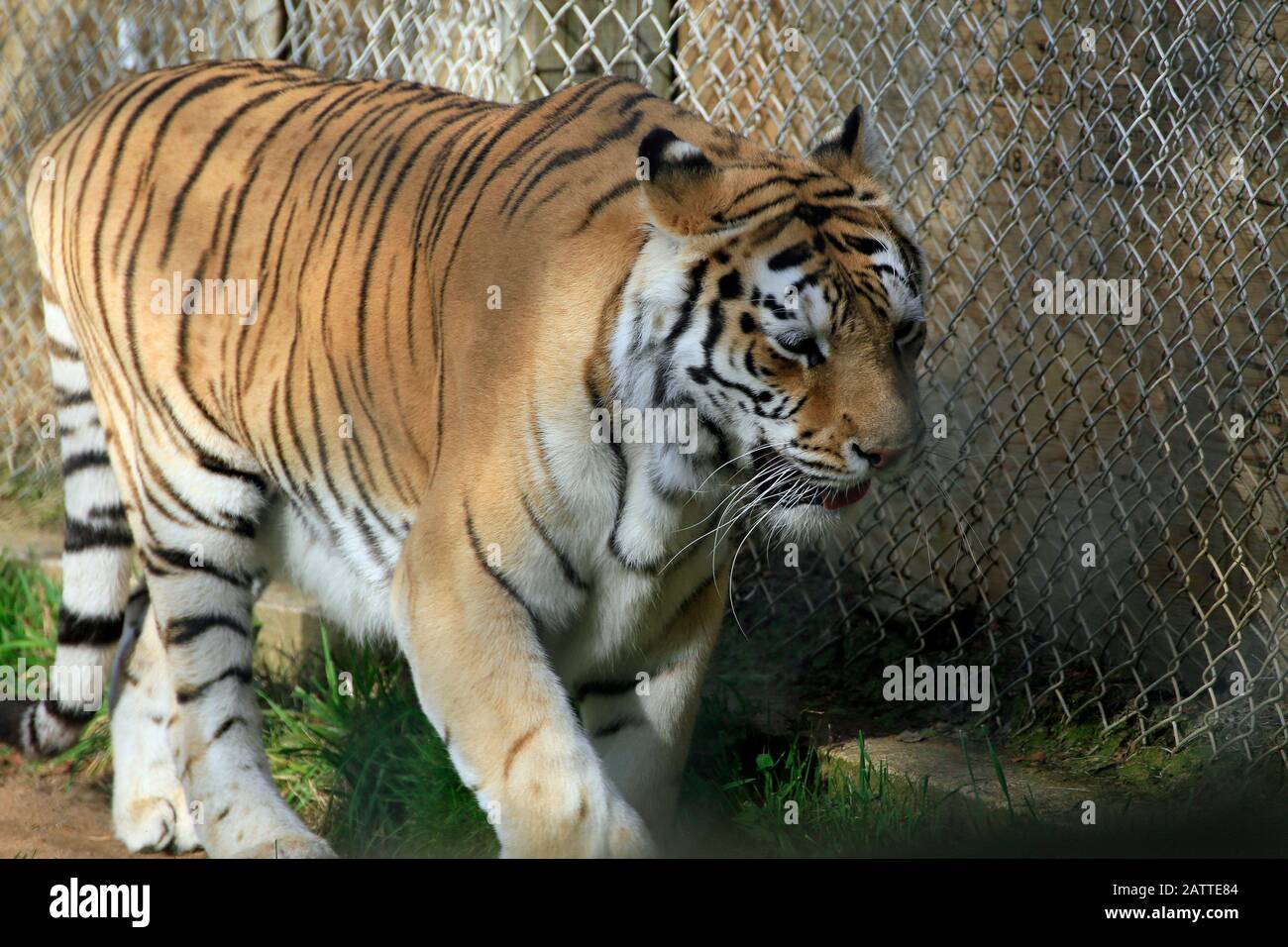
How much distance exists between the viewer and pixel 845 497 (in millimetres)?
2828

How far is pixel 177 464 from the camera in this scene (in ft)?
11.9

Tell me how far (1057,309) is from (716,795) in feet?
5.75

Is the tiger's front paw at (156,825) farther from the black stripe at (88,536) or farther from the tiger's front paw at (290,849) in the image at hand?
the black stripe at (88,536)

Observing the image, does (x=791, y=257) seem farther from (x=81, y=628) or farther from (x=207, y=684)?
(x=81, y=628)

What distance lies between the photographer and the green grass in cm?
346

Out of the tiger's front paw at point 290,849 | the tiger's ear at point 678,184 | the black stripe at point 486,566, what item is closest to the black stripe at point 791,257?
the tiger's ear at point 678,184

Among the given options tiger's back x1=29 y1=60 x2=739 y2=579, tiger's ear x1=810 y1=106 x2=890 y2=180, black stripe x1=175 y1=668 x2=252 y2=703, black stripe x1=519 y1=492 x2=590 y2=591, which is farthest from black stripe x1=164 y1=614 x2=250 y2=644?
tiger's ear x1=810 y1=106 x2=890 y2=180

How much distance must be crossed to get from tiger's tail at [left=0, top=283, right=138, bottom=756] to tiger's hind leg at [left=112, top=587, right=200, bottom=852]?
8 centimetres

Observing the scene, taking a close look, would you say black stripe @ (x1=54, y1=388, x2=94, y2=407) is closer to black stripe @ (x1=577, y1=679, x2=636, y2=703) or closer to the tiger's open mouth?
black stripe @ (x1=577, y1=679, x2=636, y2=703)

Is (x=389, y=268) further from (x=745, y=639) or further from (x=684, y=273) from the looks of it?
(x=745, y=639)

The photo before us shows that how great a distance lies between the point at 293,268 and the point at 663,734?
1475 millimetres

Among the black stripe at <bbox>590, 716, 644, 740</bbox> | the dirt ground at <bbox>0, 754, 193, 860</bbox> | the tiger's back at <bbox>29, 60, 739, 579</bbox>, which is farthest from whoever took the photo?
the dirt ground at <bbox>0, 754, 193, 860</bbox>

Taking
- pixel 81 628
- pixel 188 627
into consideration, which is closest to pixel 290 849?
pixel 188 627
